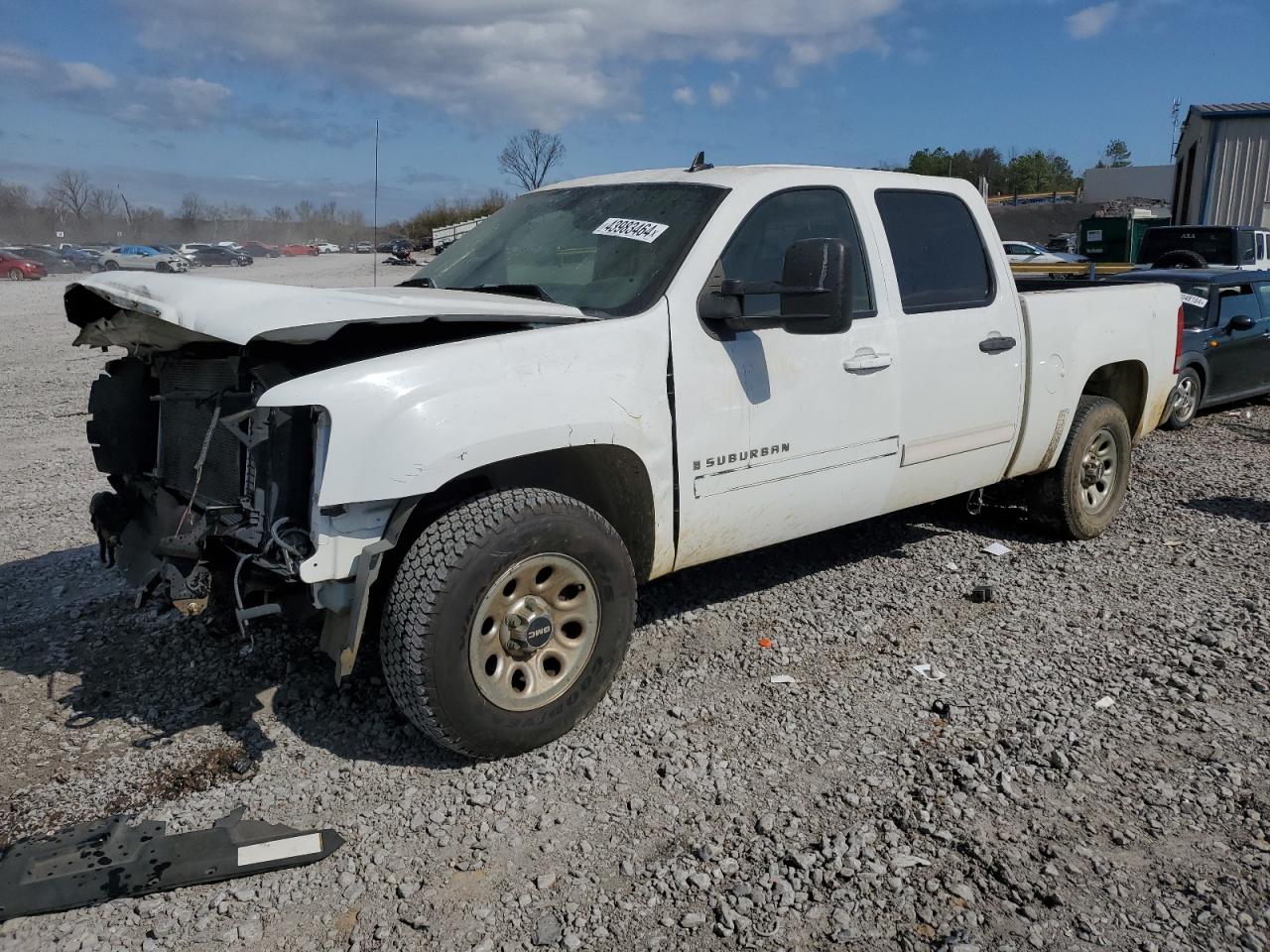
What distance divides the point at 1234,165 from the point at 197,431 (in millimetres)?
29470

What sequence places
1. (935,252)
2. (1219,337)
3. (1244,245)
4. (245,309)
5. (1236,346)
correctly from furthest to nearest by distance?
(1244,245)
(1236,346)
(1219,337)
(935,252)
(245,309)

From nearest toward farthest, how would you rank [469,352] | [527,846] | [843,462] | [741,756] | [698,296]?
1. [527,846]
2. [469,352]
3. [741,756]
4. [698,296]
5. [843,462]

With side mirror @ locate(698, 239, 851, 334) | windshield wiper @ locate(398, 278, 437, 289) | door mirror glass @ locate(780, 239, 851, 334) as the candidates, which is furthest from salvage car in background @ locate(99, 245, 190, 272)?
door mirror glass @ locate(780, 239, 851, 334)

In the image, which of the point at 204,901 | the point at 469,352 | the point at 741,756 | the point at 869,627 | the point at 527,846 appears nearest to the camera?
the point at 204,901

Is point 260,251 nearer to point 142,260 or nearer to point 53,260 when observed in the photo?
point 142,260

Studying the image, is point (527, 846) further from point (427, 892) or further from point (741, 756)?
point (741, 756)

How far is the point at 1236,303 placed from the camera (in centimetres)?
1053

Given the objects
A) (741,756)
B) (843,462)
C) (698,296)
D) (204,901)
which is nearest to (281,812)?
(204,901)

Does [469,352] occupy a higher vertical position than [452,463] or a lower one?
higher

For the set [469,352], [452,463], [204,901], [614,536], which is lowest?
[204,901]

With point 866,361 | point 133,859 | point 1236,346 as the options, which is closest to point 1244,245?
point 1236,346

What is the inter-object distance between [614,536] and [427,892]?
1.30 meters

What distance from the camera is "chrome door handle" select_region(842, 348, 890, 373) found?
4.29m

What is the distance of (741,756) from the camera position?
11.8ft
